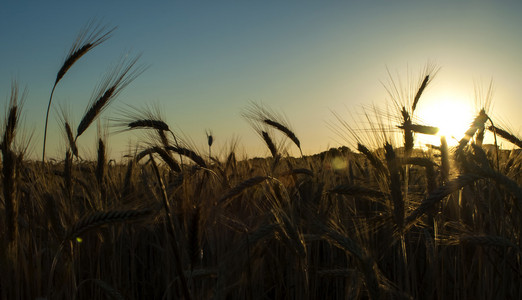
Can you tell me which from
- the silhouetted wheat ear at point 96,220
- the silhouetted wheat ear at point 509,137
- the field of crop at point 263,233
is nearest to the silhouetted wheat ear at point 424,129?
the field of crop at point 263,233

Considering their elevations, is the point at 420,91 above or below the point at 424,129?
above

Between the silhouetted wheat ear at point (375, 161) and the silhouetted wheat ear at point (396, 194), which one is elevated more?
the silhouetted wheat ear at point (375, 161)

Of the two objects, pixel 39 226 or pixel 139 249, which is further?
pixel 139 249

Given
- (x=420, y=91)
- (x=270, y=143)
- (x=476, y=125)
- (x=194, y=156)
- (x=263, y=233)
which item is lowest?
(x=263, y=233)

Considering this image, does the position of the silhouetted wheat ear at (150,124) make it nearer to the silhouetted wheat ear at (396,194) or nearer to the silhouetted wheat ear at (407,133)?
the silhouetted wheat ear at (396,194)

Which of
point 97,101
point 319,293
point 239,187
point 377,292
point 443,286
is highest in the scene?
point 97,101

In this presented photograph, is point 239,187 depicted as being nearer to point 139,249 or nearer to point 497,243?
point 497,243

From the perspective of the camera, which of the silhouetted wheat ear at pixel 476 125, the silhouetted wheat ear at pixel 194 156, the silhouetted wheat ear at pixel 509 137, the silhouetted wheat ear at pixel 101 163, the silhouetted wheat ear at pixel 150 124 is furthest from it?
the silhouetted wheat ear at pixel 194 156

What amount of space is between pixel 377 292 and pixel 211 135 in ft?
36.4

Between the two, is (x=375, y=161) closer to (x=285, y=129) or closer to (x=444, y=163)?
(x=444, y=163)

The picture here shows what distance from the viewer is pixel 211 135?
12250 mm

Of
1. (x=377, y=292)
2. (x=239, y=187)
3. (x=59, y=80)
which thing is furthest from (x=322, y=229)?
(x=59, y=80)

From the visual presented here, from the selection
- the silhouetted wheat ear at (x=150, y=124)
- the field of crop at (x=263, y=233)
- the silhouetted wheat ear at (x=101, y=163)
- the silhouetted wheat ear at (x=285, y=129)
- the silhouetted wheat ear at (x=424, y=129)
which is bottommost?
the field of crop at (x=263, y=233)

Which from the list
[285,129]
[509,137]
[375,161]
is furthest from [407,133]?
[285,129]
